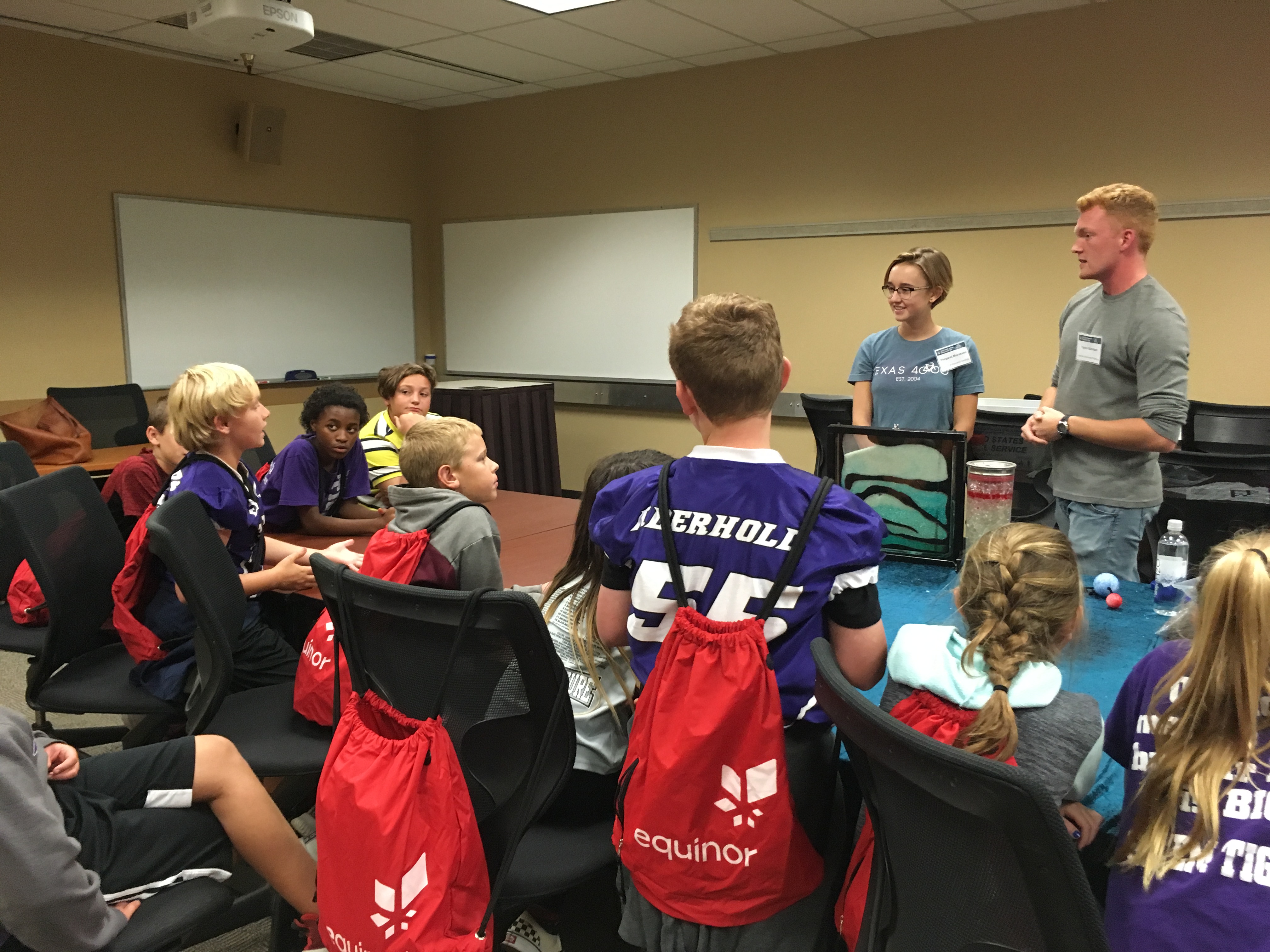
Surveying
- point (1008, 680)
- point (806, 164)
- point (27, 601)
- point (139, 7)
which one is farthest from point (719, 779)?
point (139, 7)

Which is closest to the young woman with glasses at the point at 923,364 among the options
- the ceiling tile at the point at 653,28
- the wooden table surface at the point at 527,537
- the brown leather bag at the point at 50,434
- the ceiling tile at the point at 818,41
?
the wooden table surface at the point at 527,537

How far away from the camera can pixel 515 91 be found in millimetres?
5961

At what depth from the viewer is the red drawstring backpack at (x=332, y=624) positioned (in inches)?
65.4

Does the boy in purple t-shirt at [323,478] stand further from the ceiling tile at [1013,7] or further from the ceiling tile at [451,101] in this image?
the ceiling tile at [451,101]

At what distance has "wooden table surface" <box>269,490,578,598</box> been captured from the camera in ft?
7.38

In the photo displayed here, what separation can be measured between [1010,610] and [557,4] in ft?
13.2

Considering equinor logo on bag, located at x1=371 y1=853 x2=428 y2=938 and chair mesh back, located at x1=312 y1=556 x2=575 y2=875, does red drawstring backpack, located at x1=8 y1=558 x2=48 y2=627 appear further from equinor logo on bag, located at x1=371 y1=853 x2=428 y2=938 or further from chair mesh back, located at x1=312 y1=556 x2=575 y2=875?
equinor logo on bag, located at x1=371 y1=853 x2=428 y2=938

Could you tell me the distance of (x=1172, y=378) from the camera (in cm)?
211

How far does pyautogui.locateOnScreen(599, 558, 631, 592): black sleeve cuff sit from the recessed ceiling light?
12.0 feet

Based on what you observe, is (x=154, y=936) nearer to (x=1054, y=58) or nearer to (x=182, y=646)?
(x=182, y=646)

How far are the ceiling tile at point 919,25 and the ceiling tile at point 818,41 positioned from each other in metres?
0.08

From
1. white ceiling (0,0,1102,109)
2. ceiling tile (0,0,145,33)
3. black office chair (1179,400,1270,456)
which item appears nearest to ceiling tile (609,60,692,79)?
white ceiling (0,0,1102,109)

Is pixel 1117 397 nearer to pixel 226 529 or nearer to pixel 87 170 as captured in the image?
pixel 226 529

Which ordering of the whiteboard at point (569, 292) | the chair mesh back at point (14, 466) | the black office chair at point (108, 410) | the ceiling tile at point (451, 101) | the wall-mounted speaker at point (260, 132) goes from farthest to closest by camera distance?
the ceiling tile at point (451, 101) → the whiteboard at point (569, 292) → the wall-mounted speaker at point (260, 132) → the black office chair at point (108, 410) → the chair mesh back at point (14, 466)
